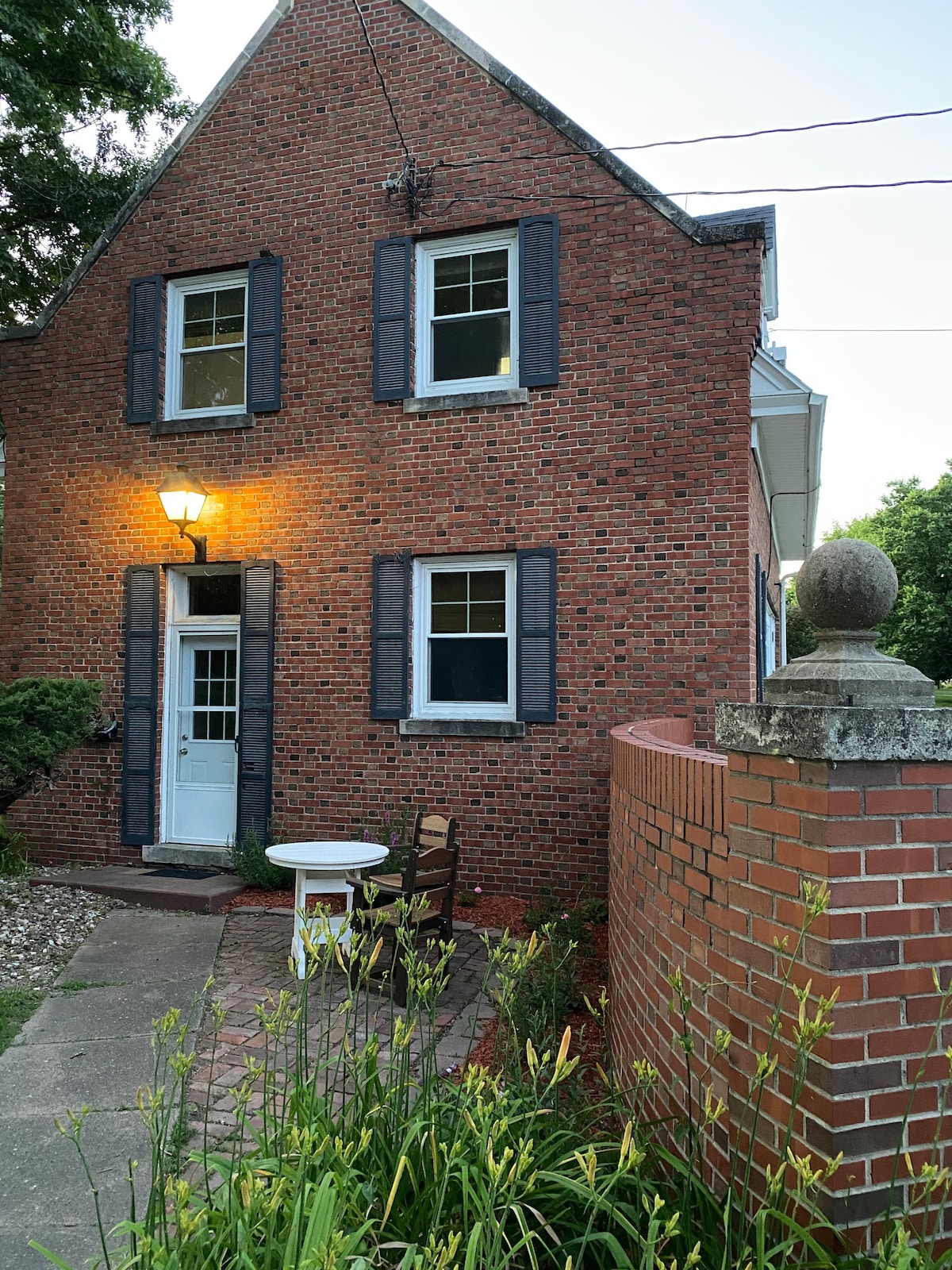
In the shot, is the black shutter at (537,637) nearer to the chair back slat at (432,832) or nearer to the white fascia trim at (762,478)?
the chair back slat at (432,832)

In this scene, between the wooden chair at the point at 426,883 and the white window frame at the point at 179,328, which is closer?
the wooden chair at the point at 426,883

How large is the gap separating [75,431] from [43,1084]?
7.17 m

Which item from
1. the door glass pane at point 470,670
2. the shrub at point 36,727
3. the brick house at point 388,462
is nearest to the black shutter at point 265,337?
the brick house at point 388,462

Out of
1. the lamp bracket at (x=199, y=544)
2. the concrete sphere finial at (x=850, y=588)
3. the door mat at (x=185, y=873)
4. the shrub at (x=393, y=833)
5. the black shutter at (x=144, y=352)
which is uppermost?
the black shutter at (x=144, y=352)

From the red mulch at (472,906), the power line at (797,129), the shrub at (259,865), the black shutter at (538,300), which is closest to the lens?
the power line at (797,129)

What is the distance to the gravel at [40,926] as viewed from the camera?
5.77 meters

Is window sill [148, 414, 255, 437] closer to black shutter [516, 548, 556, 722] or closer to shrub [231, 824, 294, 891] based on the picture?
black shutter [516, 548, 556, 722]

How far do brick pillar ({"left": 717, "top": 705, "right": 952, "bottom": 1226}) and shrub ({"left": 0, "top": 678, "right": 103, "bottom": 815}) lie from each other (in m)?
6.31

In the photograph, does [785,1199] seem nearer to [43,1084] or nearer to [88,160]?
[43,1084]

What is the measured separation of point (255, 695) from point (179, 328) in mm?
4051

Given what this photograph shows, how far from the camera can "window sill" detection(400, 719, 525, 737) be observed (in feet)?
25.4

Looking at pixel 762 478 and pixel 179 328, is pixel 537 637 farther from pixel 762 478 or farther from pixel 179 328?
pixel 179 328

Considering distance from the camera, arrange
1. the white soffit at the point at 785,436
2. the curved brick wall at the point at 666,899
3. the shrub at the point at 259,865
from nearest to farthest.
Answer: the curved brick wall at the point at 666,899 → the white soffit at the point at 785,436 → the shrub at the point at 259,865

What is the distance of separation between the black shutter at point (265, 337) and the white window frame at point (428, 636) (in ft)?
7.47
